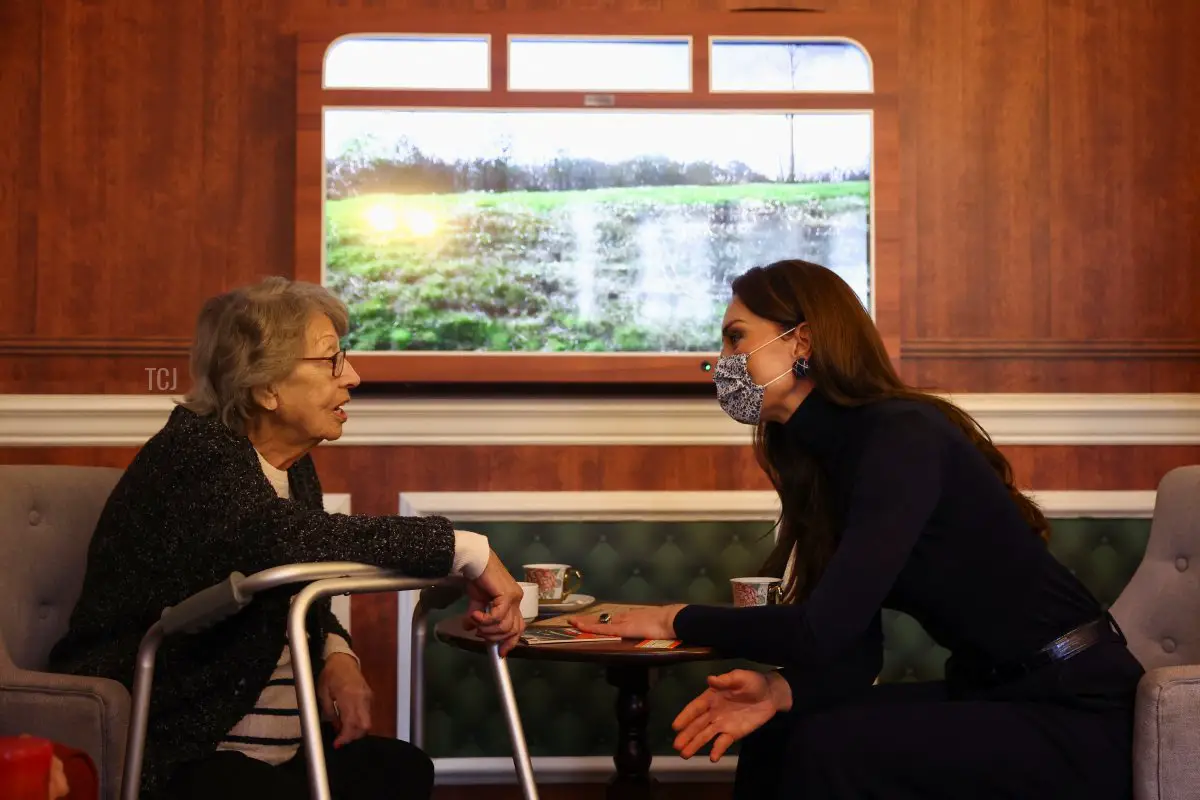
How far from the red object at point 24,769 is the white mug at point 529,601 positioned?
1053 mm

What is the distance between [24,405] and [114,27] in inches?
40.4

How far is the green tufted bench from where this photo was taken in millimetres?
3176

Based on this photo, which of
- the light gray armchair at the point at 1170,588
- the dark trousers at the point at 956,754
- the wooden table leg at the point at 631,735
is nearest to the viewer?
the dark trousers at the point at 956,754

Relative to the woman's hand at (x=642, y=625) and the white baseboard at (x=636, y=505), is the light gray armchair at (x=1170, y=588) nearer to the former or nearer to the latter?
the white baseboard at (x=636, y=505)

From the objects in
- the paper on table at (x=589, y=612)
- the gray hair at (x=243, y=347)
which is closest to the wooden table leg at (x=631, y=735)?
the paper on table at (x=589, y=612)

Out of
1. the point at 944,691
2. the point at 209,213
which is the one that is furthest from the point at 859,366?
the point at 209,213

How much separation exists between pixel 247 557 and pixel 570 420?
1483 mm

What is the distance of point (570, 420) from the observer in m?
3.22

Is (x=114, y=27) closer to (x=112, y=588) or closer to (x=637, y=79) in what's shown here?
(x=637, y=79)

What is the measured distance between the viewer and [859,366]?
2.08m

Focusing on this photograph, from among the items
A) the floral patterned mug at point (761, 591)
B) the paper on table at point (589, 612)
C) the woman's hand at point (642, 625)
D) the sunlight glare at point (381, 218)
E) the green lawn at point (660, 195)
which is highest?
the green lawn at point (660, 195)

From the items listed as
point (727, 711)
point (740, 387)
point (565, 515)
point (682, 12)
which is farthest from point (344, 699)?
point (682, 12)

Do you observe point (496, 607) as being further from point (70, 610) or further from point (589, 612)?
point (70, 610)

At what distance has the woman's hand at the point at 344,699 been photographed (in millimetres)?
2104
